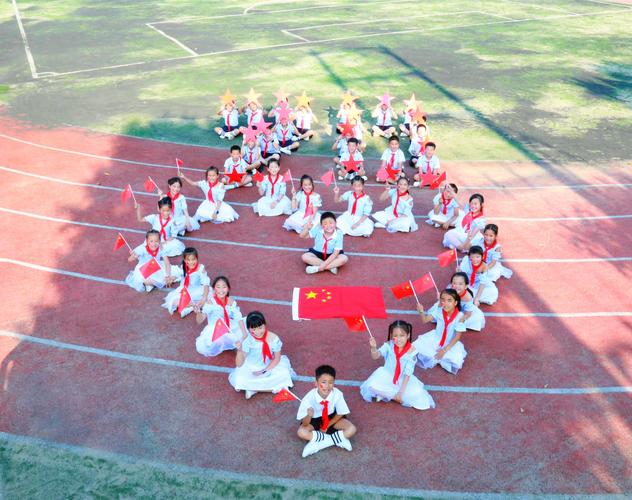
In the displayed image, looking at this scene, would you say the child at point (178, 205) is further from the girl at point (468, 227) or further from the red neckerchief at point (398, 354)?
the red neckerchief at point (398, 354)

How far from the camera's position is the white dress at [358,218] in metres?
9.57

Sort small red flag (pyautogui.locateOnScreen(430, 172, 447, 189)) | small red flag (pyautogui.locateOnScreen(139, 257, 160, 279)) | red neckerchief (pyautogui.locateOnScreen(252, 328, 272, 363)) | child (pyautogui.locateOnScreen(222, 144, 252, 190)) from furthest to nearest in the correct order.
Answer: child (pyautogui.locateOnScreen(222, 144, 252, 190)) → small red flag (pyautogui.locateOnScreen(430, 172, 447, 189)) → small red flag (pyautogui.locateOnScreen(139, 257, 160, 279)) → red neckerchief (pyautogui.locateOnScreen(252, 328, 272, 363))

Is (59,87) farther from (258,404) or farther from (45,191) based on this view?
(258,404)

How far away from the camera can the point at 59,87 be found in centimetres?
1717

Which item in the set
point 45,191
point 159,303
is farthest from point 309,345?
point 45,191

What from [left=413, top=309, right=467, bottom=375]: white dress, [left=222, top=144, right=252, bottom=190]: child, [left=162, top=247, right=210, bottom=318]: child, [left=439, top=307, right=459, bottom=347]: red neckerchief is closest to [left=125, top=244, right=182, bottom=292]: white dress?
[left=162, top=247, right=210, bottom=318]: child

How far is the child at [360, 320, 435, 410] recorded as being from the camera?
6059 millimetres

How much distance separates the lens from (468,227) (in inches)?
356

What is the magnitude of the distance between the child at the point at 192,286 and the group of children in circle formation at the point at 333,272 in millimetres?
13

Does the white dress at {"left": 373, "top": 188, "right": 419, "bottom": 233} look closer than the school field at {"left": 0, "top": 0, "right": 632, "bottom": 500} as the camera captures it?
No

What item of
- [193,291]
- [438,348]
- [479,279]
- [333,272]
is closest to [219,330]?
[193,291]

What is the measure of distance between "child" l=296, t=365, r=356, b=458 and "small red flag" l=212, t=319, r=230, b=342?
122 cm

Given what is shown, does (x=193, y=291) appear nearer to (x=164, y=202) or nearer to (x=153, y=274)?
(x=153, y=274)

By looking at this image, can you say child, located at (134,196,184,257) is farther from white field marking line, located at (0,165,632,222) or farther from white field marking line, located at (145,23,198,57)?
white field marking line, located at (145,23,198,57)
